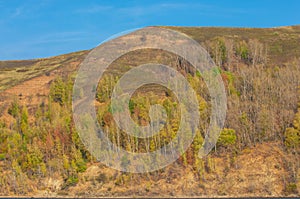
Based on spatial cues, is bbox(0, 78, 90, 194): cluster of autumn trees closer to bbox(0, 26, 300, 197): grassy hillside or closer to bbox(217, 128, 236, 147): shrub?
bbox(0, 26, 300, 197): grassy hillside

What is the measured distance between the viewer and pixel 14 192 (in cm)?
10438

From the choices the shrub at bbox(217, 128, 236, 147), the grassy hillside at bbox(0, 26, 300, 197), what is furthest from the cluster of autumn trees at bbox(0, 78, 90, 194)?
the shrub at bbox(217, 128, 236, 147)

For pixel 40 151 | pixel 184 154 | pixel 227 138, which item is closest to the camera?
pixel 184 154

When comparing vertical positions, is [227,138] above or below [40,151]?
above

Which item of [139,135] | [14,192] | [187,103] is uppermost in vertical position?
[187,103]

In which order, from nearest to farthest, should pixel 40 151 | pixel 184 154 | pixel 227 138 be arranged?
pixel 184 154 < pixel 227 138 < pixel 40 151

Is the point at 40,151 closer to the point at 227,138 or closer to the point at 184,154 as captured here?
the point at 184,154

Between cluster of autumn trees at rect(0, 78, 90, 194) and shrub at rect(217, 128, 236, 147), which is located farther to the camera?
shrub at rect(217, 128, 236, 147)

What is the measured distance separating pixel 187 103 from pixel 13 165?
4540 centimetres

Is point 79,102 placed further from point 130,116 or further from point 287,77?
point 287,77

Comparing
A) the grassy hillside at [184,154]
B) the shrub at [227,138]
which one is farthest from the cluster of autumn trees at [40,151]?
the shrub at [227,138]

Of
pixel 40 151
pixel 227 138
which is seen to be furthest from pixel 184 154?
pixel 40 151

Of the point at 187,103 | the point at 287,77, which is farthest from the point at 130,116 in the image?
the point at 287,77

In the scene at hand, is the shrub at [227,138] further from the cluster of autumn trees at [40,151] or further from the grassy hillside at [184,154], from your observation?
the cluster of autumn trees at [40,151]
